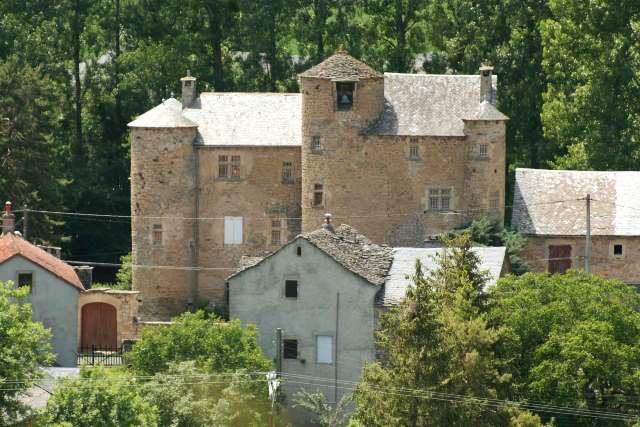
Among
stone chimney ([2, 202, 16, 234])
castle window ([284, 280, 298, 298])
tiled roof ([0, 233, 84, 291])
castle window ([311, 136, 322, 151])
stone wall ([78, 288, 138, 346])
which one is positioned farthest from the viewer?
castle window ([311, 136, 322, 151])

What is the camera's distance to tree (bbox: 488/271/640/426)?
86.6 m

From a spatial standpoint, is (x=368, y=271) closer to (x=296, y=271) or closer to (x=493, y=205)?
(x=296, y=271)

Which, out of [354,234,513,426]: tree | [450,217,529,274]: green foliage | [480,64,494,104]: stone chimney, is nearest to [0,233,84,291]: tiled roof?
[450,217,529,274]: green foliage

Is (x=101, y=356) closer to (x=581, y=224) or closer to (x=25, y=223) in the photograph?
(x=25, y=223)

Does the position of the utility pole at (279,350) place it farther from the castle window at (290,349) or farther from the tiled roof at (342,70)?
the tiled roof at (342,70)

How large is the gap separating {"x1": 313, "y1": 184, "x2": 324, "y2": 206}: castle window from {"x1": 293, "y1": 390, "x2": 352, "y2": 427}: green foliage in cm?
1468

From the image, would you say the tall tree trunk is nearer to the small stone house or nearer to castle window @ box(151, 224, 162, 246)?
castle window @ box(151, 224, 162, 246)

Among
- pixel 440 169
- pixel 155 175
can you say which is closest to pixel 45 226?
pixel 155 175

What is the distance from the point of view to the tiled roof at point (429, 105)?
105 metres

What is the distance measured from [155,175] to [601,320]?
2280 centimetres

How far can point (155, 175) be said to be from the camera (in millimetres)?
105938

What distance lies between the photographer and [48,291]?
9619 centimetres

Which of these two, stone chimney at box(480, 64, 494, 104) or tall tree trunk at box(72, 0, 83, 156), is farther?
tall tree trunk at box(72, 0, 83, 156)

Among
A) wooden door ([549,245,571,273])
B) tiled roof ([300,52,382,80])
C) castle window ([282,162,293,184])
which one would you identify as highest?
tiled roof ([300,52,382,80])
